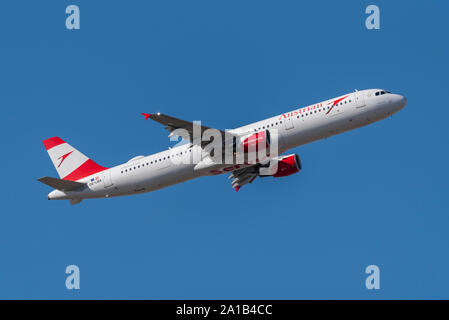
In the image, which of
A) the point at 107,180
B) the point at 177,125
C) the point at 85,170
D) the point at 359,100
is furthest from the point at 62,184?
the point at 359,100

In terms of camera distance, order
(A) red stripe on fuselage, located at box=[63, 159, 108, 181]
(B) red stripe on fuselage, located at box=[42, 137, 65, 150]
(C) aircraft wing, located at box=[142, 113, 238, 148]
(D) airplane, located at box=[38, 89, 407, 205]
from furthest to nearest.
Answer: (B) red stripe on fuselage, located at box=[42, 137, 65, 150] → (A) red stripe on fuselage, located at box=[63, 159, 108, 181] → (D) airplane, located at box=[38, 89, 407, 205] → (C) aircraft wing, located at box=[142, 113, 238, 148]

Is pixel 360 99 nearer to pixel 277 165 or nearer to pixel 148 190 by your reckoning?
pixel 277 165

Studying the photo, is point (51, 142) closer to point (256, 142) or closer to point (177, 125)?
point (177, 125)

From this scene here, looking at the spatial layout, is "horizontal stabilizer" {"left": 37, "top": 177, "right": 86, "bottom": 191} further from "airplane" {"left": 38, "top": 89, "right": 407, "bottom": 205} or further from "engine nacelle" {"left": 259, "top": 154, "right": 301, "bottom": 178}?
"engine nacelle" {"left": 259, "top": 154, "right": 301, "bottom": 178}

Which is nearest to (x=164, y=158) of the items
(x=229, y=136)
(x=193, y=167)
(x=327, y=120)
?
(x=193, y=167)

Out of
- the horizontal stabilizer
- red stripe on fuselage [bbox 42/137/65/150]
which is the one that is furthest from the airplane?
red stripe on fuselage [bbox 42/137/65/150]

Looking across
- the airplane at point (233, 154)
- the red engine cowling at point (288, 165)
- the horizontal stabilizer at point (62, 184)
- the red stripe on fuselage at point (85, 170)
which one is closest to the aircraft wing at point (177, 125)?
the airplane at point (233, 154)

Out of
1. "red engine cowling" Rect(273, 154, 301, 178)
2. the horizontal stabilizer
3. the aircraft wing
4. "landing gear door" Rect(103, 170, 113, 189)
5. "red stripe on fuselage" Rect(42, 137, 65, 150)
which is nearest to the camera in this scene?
the aircraft wing

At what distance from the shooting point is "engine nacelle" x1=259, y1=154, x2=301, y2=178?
57.4 meters

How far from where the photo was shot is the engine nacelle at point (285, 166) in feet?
188

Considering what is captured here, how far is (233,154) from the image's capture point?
2031 inches

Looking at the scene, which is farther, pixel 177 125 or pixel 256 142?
pixel 256 142

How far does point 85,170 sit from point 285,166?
58.7 ft

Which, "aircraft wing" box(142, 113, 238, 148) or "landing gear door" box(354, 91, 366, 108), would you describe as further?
"landing gear door" box(354, 91, 366, 108)
